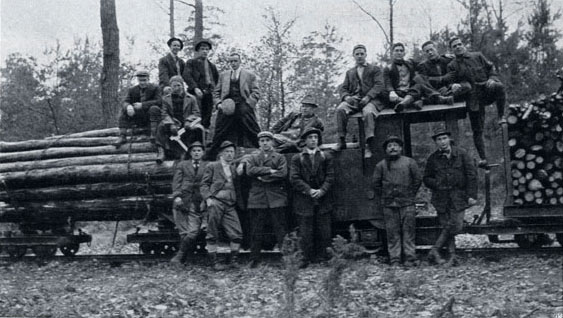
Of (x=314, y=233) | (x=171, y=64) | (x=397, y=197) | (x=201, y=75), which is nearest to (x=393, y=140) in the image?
(x=397, y=197)

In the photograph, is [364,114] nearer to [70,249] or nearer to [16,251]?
[70,249]

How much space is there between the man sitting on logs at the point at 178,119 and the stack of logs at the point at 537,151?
4.91 meters

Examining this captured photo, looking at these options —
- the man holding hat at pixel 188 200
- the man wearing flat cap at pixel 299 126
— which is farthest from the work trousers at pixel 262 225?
the man wearing flat cap at pixel 299 126

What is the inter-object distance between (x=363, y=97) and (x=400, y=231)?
6.88ft

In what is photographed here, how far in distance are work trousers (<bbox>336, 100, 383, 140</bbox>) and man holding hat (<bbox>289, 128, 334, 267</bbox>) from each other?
388 mm

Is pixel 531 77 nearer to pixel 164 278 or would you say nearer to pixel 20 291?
pixel 164 278

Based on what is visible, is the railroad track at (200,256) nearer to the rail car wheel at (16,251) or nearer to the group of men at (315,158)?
the rail car wheel at (16,251)

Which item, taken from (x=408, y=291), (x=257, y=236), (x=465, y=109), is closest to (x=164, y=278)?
(x=257, y=236)

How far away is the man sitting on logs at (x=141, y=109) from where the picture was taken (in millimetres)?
11258

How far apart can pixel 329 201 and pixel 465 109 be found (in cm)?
242

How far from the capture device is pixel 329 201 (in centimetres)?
976

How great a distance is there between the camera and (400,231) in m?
9.34

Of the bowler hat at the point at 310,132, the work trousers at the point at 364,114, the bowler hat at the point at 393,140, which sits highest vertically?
the work trousers at the point at 364,114

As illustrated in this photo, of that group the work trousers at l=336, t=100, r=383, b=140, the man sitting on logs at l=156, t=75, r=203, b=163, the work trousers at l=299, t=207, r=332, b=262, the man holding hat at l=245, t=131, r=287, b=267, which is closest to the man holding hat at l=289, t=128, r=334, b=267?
the work trousers at l=299, t=207, r=332, b=262
